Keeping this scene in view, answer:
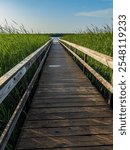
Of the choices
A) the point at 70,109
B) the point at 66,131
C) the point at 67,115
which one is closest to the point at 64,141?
the point at 66,131

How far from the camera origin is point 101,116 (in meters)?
4.07

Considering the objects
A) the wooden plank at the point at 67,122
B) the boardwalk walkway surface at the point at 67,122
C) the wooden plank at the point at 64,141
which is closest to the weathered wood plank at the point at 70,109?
the boardwalk walkway surface at the point at 67,122

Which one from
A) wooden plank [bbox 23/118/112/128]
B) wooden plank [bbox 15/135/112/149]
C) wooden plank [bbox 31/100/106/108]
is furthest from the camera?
wooden plank [bbox 31/100/106/108]

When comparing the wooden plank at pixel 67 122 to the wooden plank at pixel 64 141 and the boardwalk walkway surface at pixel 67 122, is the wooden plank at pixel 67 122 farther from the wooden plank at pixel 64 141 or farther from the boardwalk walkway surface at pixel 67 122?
the wooden plank at pixel 64 141

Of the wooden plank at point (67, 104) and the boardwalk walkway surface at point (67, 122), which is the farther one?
the wooden plank at point (67, 104)

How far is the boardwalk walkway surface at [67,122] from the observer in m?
3.15

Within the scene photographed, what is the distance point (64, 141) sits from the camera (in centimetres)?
320

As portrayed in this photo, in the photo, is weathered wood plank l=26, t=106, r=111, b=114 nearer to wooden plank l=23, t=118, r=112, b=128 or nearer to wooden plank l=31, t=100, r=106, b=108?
wooden plank l=31, t=100, r=106, b=108

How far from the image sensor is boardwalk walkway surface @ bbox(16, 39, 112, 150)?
315cm

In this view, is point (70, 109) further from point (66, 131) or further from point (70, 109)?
point (66, 131)

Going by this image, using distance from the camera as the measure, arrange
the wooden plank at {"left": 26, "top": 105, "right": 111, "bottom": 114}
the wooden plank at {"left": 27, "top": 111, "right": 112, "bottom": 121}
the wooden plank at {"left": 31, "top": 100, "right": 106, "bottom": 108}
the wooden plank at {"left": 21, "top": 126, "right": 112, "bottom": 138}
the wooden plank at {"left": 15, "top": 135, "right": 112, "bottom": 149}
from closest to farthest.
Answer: the wooden plank at {"left": 15, "top": 135, "right": 112, "bottom": 149}
the wooden plank at {"left": 21, "top": 126, "right": 112, "bottom": 138}
the wooden plank at {"left": 27, "top": 111, "right": 112, "bottom": 121}
the wooden plank at {"left": 26, "top": 105, "right": 111, "bottom": 114}
the wooden plank at {"left": 31, "top": 100, "right": 106, "bottom": 108}

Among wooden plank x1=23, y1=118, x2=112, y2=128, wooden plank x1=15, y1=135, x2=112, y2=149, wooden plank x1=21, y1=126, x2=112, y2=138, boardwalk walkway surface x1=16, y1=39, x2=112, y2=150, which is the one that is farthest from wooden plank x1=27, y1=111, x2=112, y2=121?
wooden plank x1=15, y1=135, x2=112, y2=149

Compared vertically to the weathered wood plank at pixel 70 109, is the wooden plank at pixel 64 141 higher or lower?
lower

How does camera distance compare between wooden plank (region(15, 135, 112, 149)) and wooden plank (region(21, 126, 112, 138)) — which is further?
wooden plank (region(21, 126, 112, 138))
